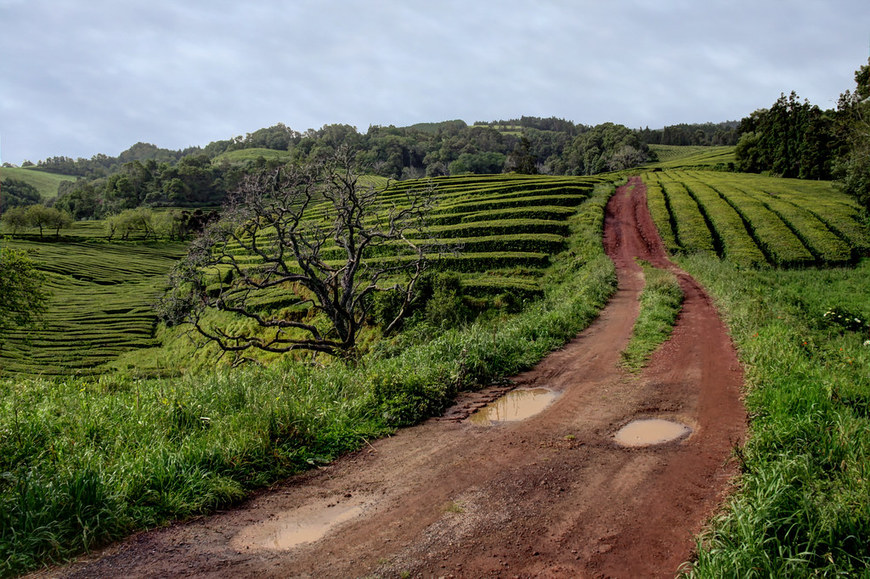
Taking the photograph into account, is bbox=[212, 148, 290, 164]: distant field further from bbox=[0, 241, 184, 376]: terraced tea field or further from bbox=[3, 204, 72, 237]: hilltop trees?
bbox=[0, 241, 184, 376]: terraced tea field

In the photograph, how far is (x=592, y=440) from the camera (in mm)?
6246

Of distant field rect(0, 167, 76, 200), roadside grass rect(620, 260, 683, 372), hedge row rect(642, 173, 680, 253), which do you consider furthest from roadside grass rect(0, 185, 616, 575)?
distant field rect(0, 167, 76, 200)

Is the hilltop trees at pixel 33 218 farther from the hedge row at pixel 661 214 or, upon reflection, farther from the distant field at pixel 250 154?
the distant field at pixel 250 154

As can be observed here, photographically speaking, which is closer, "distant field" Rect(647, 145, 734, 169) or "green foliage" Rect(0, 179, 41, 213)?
"distant field" Rect(647, 145, 734, 169)

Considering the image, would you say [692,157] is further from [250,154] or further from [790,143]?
[250,154]

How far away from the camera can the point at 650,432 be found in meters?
6.49

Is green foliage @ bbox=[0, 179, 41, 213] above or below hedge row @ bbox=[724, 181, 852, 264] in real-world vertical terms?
above

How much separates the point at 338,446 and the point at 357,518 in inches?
63.0

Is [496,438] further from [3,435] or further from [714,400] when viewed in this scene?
[3,435]

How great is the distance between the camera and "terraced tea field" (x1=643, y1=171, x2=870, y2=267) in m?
27.9

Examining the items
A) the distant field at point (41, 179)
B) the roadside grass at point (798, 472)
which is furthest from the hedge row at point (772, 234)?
the distant field at point (41, 179)

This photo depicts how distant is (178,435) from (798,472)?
6.51 m

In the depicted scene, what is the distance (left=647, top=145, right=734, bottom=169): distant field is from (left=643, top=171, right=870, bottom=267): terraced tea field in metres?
28.4

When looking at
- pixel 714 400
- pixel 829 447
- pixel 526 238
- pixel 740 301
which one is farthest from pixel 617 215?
pixel 829 447
